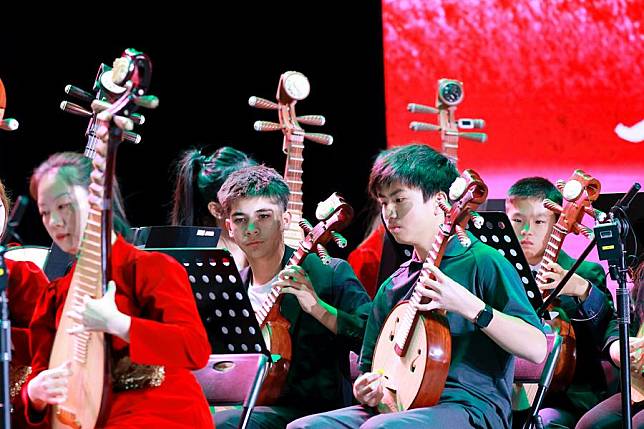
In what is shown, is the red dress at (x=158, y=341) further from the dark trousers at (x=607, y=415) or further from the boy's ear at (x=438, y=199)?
the dark trousers at (x=607, y=415)

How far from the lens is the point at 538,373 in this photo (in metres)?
3.65

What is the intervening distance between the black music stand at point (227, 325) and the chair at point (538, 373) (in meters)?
0.98

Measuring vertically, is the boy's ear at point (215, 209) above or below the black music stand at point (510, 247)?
above

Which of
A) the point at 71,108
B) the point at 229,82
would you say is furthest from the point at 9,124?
the point at 229,82

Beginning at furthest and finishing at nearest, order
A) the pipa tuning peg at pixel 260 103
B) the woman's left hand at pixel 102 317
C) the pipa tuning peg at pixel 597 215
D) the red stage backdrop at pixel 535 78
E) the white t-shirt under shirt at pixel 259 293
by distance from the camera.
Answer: the red stage backdrop at pixel 535 78 → the pipa tuning peg at pixel 260 103 → the white t-shirt under shirt at pixel 259 293 → the pipa tuning peg at pixel 597 215 → the woman's left hand at pixel 102 317

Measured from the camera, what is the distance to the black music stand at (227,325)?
3.28 meters

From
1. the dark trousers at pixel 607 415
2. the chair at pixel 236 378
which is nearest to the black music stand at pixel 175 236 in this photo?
the chair at pixel 236 378

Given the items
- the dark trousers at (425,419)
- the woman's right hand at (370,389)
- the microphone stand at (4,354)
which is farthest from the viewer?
the woman's right hand at (370,389)

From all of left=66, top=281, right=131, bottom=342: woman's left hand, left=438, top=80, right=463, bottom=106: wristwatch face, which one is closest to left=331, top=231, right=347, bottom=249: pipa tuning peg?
left=66, top=281, right=131, bottom=342: woman's left hand

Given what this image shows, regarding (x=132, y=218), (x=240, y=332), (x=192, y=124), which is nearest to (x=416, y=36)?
(x=192, y=124)

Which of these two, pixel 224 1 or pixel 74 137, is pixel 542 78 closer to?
pixel 224 1

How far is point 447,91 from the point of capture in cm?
487

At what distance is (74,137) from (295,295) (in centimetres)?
287

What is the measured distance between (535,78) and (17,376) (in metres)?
3.75
